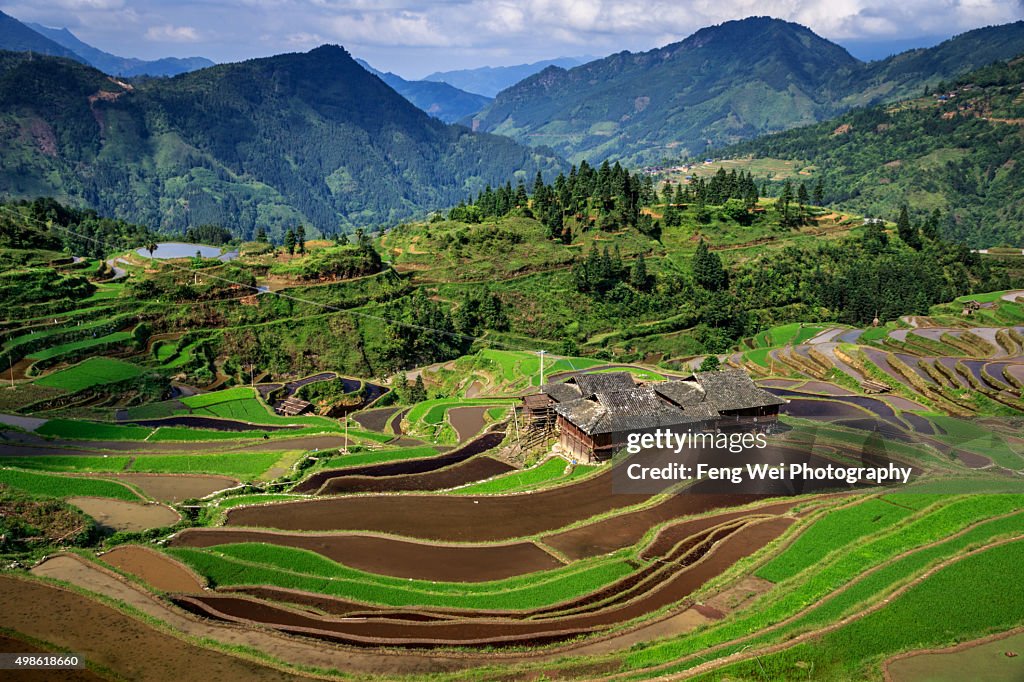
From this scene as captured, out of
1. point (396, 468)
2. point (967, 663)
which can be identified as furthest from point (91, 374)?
point (967, 663)

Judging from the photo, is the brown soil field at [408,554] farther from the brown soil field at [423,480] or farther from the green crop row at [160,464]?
the green crop row at [160,464]

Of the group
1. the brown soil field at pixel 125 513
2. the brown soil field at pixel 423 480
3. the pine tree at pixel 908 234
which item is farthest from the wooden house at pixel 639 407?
the pine tree at pixel 908 234

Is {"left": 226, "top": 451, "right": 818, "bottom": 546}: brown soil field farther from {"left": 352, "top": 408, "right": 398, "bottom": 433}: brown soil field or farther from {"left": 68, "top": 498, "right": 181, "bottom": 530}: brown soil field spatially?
{"left": 352, "top": 408, "right": 398, "bottom": 433}: brown soil field

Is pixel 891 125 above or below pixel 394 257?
above

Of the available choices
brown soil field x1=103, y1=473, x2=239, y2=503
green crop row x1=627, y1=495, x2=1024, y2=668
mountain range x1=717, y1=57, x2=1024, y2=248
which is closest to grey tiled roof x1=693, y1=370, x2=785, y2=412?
green crop row x1=627, y1=495, x2=1024, y2=668

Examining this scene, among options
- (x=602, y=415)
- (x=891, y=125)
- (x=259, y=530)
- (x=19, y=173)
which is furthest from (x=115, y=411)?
(x=891, y=125)

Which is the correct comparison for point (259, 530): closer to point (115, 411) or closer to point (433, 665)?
point (433, 665)

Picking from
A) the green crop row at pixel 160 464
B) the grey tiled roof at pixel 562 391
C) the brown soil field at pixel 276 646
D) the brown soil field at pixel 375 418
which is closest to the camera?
the brown soil field at pixel 276 646
